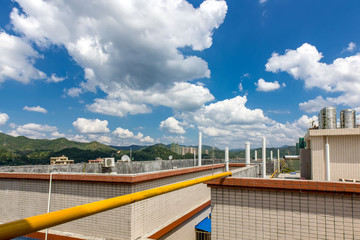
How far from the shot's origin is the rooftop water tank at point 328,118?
32.5 feet

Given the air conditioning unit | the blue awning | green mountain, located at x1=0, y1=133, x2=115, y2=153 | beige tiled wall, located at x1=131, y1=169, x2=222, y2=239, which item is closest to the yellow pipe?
beige tiled wall, located at x1=131, y1=169, x2=222, y2=239

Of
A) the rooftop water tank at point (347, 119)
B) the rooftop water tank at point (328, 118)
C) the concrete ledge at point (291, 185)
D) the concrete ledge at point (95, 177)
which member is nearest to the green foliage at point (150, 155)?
the rooftop water tank at point (328, 118)

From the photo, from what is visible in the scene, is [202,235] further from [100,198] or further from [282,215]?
[282,215]

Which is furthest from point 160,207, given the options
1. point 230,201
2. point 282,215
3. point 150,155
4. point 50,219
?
point 150,155

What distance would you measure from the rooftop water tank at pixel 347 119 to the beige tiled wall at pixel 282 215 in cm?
623

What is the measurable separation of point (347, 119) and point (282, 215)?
279 inches

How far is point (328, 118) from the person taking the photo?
32.8 ft

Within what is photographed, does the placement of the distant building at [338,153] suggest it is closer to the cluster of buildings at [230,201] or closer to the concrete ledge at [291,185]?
the cluster of buildings at [230,201]

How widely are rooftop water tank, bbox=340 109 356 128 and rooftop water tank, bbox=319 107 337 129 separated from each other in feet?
1.17

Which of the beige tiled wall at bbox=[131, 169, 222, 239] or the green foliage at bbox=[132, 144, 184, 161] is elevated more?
the beige tiled wall at bbox=[131, 169, 222, 239]

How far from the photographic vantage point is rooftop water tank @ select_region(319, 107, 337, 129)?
991 cm

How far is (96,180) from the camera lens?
7480 mm

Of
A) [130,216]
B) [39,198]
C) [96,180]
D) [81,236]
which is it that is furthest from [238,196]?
Answer: [39,198]

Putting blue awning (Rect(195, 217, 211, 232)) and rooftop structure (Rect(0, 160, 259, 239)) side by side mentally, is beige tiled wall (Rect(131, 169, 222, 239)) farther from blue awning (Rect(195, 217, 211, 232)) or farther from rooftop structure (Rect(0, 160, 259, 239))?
blue awning (Rect(195, 217, 211, 232))
